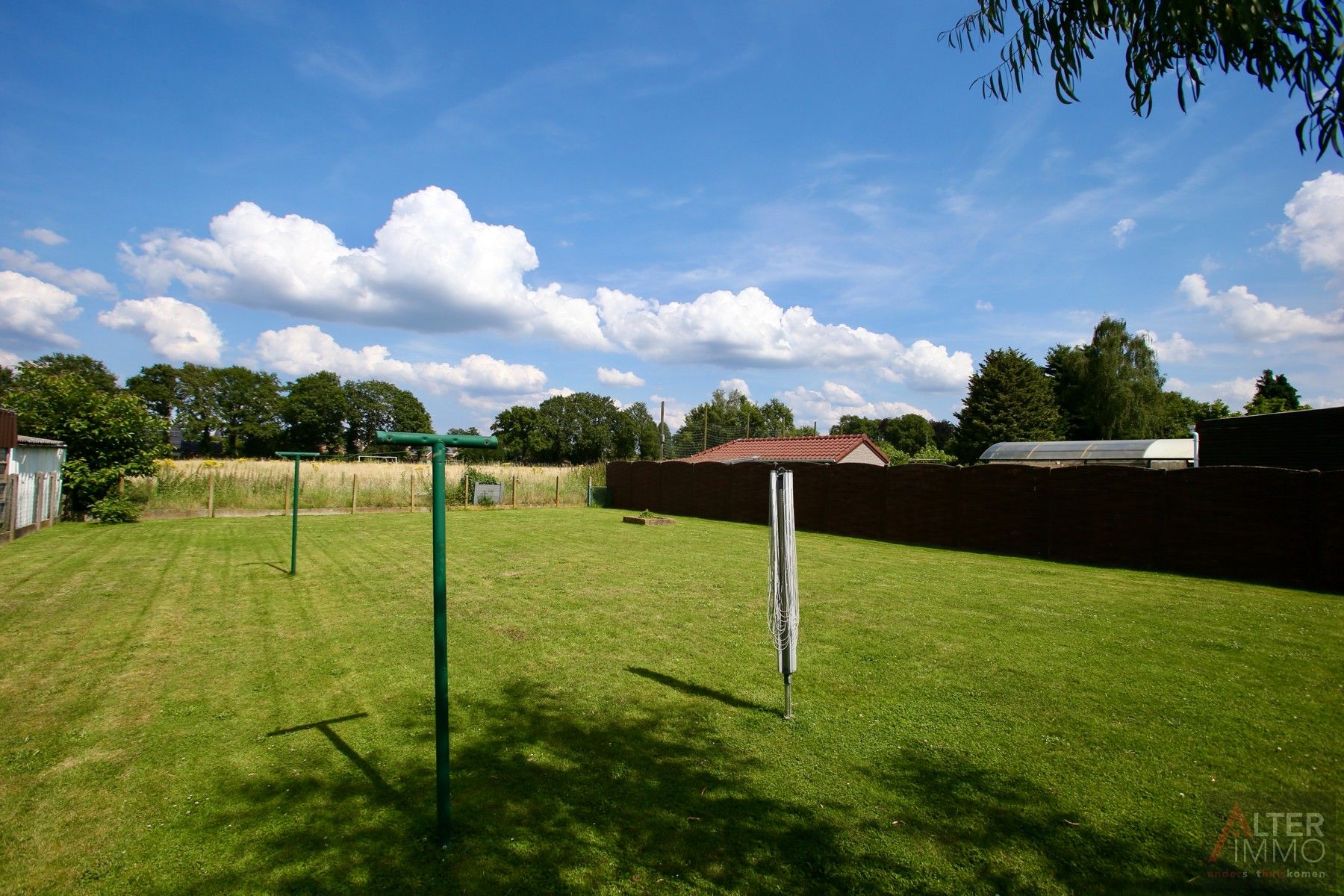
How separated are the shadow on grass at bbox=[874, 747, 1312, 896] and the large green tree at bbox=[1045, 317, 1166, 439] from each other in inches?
1737

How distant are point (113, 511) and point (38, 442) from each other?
110 inches

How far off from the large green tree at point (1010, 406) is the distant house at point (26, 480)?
44.1m

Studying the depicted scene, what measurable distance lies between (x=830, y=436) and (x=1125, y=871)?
24.8 m

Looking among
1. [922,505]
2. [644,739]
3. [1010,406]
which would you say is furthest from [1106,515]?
[1010,406]

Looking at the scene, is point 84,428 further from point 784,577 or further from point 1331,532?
point 1331,532

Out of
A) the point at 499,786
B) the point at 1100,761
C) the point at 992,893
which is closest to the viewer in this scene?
the point at 992,893

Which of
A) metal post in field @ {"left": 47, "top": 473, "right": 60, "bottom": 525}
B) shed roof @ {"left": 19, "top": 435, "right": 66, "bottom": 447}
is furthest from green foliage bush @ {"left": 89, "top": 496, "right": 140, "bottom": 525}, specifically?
shed roof @ {"left": 19, "top": 435, "right": 66, "bottom": 447}

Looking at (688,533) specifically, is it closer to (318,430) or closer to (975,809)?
(975,809)

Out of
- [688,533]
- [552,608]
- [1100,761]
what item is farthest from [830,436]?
[1100,761]

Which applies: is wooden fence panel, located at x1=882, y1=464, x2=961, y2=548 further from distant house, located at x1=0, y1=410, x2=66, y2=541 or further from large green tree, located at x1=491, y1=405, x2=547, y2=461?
large green tree, located at x1=491, y1=405, x2=547, y2=461

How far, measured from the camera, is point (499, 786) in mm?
3453

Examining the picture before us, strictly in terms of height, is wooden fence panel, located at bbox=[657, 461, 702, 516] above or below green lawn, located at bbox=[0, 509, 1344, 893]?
above

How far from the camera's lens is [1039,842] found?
9.64ft

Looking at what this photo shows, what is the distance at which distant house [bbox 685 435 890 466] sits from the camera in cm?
2480
